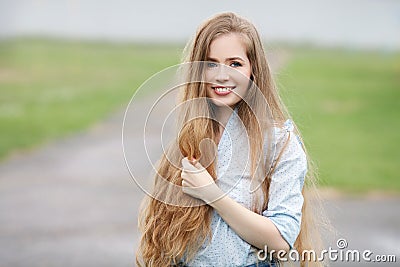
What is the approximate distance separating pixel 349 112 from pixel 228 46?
1163 centimetres

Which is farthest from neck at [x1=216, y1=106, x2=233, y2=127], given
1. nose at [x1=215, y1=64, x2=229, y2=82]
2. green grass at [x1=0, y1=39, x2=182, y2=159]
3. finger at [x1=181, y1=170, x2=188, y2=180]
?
green grass at [x1=0, y1=39, x2=182, y2=159]

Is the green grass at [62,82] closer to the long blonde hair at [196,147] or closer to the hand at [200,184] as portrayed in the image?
the long blonde hair at [196,147]

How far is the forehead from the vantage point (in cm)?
232

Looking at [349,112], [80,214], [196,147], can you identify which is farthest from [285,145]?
[349,112]

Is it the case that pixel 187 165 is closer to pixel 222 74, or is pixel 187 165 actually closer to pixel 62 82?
pixel 222 74

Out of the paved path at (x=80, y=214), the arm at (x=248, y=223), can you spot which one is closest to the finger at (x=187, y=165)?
the arm at (x=248, y=223)

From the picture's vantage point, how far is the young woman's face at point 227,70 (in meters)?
2.30

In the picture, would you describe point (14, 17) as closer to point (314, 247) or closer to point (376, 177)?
point (376, 177)

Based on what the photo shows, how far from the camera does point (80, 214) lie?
631 cm

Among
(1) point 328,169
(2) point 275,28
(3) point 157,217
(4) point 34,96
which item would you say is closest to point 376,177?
(1) point 328,169

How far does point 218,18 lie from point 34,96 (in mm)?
12560

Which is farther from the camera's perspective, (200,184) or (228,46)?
(228,46)

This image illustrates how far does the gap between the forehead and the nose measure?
35 mm

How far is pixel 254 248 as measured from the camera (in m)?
2.28
